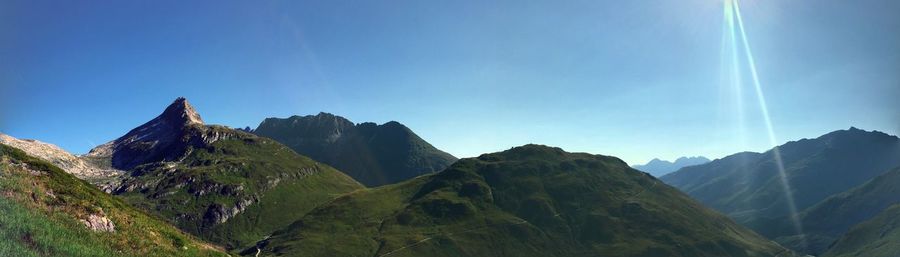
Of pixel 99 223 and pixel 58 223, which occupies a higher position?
pixel 99 223

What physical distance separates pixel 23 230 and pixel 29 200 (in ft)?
34.1

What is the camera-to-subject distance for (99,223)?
129 ft

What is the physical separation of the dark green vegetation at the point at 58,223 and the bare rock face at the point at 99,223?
198 mm

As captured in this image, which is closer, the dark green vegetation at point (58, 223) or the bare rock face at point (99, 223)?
the dark green vegetation at point (58, 223)

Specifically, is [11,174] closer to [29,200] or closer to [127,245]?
[29,200]

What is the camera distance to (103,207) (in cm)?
4319

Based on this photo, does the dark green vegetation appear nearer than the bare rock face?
Yes

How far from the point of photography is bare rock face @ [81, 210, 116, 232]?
38156 millimetres

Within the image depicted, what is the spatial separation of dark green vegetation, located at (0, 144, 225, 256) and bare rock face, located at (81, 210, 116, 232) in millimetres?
198

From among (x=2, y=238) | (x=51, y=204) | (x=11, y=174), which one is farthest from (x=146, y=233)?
(x=2, y=238)

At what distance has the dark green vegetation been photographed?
93.1ft

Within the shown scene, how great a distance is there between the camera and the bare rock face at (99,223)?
38.2m

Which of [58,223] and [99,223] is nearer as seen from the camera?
[58,223]

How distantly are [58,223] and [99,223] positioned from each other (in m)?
5.19
